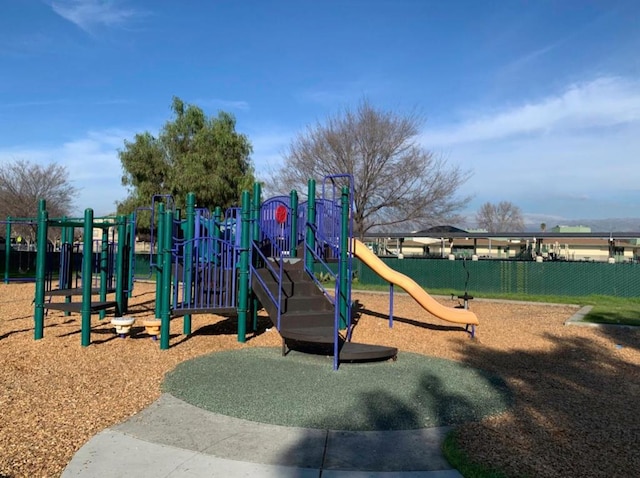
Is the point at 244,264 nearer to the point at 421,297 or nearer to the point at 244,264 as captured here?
the point at 244,264

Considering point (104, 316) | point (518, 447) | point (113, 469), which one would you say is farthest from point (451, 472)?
point (104, 316)

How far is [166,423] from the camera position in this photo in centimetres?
446

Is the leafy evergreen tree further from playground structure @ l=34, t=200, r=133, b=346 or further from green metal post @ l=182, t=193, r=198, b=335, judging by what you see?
green metal post @ l=182, t=193, r=198, b=335

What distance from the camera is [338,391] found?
5531mm

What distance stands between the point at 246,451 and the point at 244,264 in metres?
4.42

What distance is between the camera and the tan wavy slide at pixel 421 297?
939 centimetres

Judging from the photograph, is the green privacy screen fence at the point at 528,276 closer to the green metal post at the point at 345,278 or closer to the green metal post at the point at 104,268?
the green metal post at the point at 345,278

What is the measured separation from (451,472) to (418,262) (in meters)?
19.7

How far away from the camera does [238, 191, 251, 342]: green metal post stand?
7969mm

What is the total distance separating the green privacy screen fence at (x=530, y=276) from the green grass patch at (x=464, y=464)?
14.4m

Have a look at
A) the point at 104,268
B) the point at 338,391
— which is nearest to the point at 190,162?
the point at 104,268

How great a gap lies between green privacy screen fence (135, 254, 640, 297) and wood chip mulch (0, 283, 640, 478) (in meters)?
8.88

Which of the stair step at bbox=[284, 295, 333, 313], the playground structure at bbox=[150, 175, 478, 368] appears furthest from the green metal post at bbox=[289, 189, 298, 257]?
the stair step at bbox=[284, 295, 333, 313]

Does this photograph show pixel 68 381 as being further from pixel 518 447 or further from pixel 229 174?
pixel 229 174
